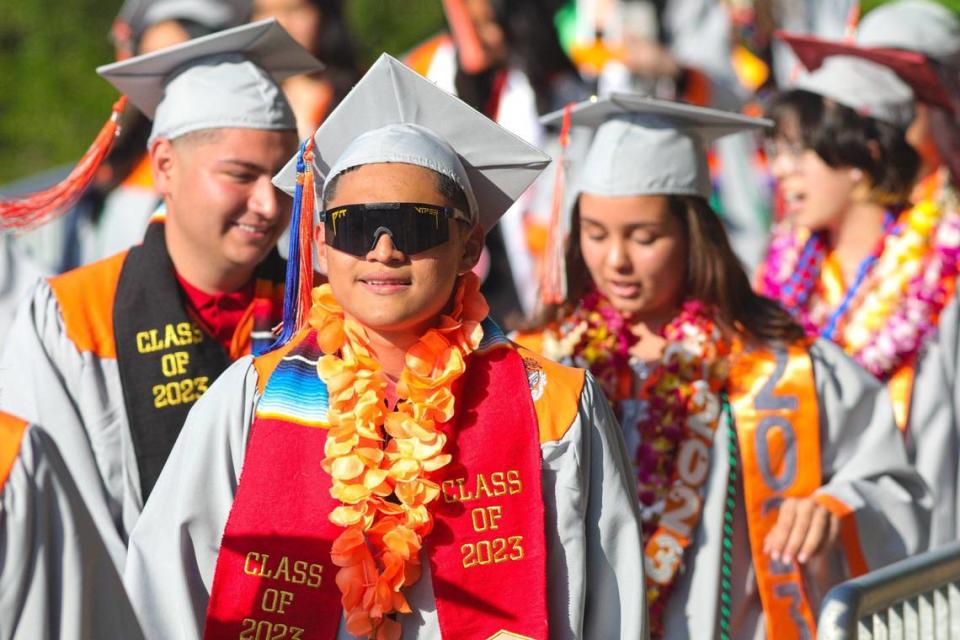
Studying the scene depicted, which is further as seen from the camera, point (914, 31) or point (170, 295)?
point (914, 31)

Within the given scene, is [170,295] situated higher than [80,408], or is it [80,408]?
[170,295]

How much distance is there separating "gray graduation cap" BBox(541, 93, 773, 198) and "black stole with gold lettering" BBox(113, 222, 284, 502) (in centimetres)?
109

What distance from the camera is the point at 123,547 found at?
15.1ft

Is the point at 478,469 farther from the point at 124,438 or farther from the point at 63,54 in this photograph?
the point at 63,54

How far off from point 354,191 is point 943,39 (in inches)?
175

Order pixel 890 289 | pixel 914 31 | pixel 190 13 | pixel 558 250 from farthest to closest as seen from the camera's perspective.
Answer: pixel 190 13, pixel 914 31, pixel 890 289, pixel 558 250

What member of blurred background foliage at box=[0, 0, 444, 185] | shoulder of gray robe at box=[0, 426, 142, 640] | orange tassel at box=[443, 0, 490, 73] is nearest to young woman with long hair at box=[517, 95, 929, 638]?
shoulder of gray robe at box=[0, 426, 142, 640]

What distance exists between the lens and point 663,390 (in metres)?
4.96

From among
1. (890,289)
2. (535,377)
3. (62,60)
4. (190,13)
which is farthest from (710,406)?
(62,60)

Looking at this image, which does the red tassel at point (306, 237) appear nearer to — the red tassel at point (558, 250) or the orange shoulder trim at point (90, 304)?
the orange shoulder trim at point (90, 304)

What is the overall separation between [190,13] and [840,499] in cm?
413

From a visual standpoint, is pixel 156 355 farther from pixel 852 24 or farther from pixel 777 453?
pixel 852 24

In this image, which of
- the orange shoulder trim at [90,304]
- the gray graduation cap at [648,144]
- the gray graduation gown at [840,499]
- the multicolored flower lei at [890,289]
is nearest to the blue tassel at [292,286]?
the orange shoulder trim at [90,304]

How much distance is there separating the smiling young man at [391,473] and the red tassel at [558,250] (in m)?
1.17
